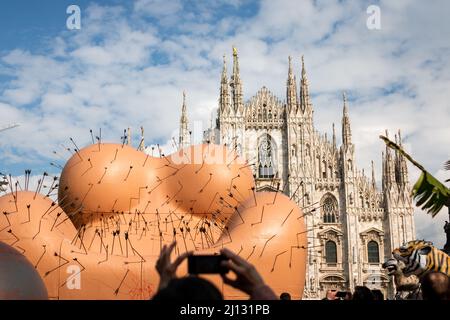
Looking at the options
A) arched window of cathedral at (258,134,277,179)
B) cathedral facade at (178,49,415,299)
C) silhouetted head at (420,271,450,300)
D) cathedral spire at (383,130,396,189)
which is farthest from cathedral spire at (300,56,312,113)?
silhouetted head at (420,271,450,300)

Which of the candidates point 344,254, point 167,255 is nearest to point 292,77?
point 344,254

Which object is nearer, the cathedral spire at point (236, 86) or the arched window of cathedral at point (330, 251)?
the arched window of cathedral at point (330, 251)

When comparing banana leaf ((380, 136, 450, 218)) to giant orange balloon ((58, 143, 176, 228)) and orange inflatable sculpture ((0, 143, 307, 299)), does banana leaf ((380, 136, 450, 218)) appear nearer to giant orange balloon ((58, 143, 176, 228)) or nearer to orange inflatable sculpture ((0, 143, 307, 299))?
orange inflatable sculpture ((0, 143, 307, 299))

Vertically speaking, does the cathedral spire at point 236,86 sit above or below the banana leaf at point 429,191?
above

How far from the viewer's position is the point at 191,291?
189 cm

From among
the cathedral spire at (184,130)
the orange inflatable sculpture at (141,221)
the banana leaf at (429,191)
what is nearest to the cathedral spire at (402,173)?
the cathedral spire at (184,130)

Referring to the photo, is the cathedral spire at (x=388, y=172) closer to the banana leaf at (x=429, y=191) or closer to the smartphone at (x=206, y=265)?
the banana leaf at (x=429, y=191)

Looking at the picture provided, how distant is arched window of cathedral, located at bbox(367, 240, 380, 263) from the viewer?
1340 inches

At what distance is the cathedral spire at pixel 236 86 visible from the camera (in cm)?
3669

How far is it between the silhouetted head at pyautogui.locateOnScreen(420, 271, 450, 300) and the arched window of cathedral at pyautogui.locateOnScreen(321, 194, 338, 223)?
3220 centimetres

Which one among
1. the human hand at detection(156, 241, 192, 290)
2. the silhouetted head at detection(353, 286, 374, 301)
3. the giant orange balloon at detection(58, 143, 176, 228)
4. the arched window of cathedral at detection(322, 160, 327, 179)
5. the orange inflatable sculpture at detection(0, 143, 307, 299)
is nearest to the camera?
the human hand at detection(156, 241, 192, 290)

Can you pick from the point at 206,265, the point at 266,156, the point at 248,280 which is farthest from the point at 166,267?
the point at 266,156

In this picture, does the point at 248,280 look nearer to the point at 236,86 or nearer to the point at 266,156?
the point at 266,156

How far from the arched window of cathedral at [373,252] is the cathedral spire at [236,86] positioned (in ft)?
44.9
